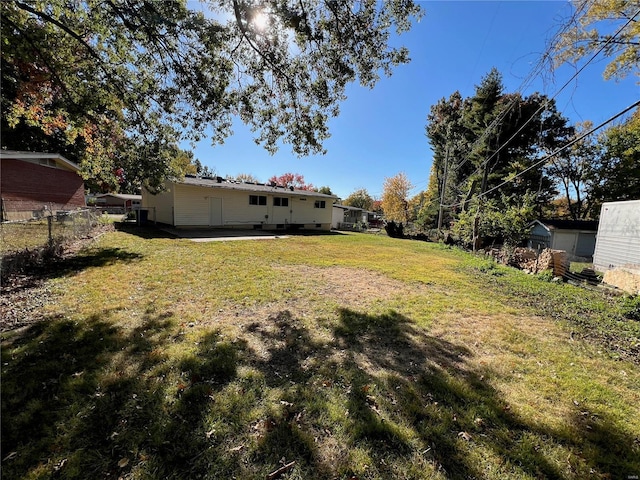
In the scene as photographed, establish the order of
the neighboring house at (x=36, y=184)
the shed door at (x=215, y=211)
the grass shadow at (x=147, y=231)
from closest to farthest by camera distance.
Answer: the grass shadow at (x=147, y=231) < the neighboring house at (x=36, y=184) < the shed door at (x=215, y=211)

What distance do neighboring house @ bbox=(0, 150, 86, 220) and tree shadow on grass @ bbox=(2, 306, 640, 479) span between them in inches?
490

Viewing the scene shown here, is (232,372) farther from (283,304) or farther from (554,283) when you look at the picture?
(554,283)

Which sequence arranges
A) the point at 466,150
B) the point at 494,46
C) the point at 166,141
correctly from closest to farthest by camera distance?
the point at 494,46, the point at 166,141, the point at 466,150

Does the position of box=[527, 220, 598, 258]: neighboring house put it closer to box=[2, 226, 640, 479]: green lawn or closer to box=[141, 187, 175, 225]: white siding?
box=[2, 226, 640, 479]: green lawn

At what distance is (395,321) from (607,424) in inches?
94.9

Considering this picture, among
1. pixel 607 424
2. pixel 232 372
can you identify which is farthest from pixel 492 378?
pixel 232 372

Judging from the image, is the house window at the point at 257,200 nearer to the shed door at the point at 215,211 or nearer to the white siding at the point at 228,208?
the white siding at the point at 228,208

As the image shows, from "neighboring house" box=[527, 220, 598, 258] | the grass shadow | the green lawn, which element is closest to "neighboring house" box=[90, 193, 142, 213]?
the grass shadow

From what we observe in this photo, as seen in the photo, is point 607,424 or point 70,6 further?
point 70,6

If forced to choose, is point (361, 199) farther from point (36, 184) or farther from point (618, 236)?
point (36, 184)

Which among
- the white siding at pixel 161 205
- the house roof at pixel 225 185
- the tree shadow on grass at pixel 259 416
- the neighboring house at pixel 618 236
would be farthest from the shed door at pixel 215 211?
the neighboring house at pixel 618 236

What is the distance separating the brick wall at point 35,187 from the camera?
12594 millimetres

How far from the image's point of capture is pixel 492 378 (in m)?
2.94

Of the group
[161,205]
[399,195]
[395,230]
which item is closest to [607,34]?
[395,230]
